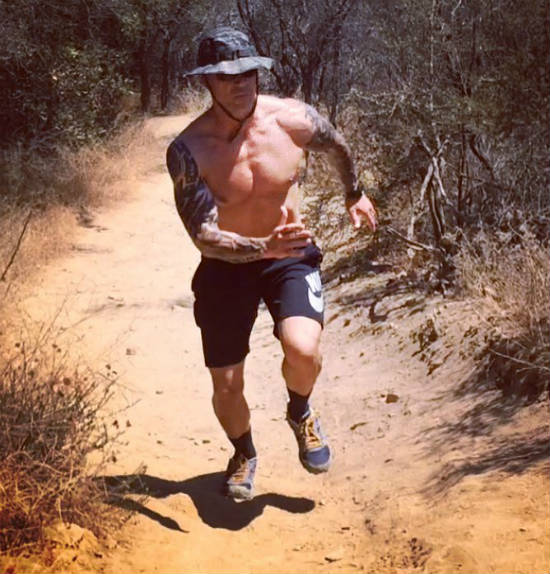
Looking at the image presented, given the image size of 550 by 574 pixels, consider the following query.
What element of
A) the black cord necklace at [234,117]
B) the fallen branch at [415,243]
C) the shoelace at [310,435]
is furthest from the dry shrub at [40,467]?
the fallen branch at [415,243]

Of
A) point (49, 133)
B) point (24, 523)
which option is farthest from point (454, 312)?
point (49, 133)

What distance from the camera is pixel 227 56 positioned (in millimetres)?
3658

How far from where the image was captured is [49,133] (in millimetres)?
12203

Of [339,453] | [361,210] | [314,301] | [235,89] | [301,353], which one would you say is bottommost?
[339,453]

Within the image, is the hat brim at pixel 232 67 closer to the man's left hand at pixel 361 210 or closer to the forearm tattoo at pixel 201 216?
the forearm tattoo at pixel 201 216

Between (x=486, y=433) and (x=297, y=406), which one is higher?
(x=297, y=406)

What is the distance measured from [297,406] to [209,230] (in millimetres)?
936

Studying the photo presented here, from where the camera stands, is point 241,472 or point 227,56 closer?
point 227,56

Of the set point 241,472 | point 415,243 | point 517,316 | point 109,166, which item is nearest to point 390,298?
point 415,243

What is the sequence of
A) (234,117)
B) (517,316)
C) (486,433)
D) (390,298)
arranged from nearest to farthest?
(234,117) → (486,433) → (517,316) → (390,298)

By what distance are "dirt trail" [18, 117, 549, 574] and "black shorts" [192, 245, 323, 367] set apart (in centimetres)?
79

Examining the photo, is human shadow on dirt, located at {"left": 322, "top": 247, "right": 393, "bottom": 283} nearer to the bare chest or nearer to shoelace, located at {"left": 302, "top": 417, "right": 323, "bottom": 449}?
shoelace, located at {"left": 302, "top": 417, "right": 323, "bottom": 449}

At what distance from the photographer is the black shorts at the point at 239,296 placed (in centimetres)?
386

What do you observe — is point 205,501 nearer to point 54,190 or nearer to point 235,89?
point 235,89
